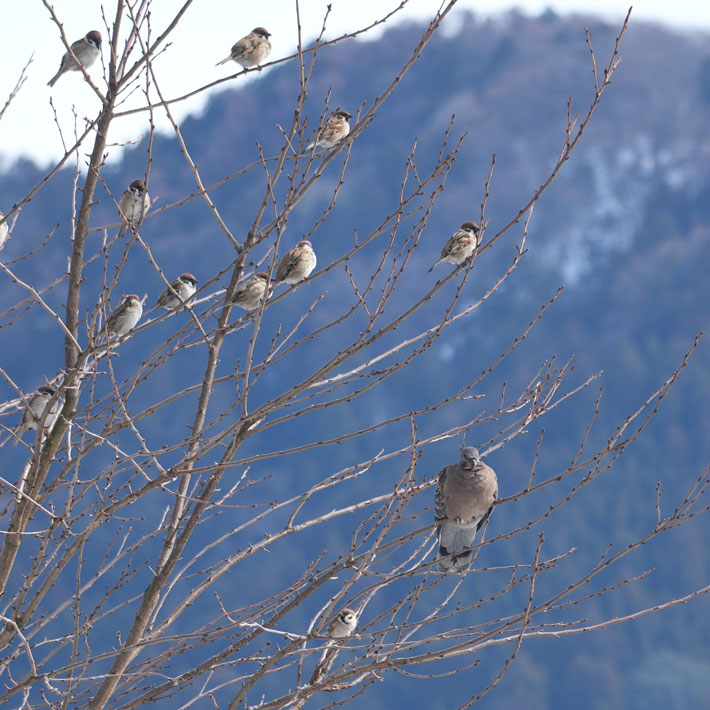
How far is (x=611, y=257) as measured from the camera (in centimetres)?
7662

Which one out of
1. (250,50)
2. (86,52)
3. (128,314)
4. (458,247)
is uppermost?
(86,52)

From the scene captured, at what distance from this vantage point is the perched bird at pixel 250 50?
735cm

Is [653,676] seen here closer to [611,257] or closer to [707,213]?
[611,257]

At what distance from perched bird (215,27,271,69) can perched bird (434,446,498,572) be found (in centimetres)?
355

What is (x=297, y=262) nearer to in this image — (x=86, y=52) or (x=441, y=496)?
Result: (x=441, y=496)

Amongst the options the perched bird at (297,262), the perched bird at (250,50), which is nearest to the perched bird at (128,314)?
the perched bird at (297,262)

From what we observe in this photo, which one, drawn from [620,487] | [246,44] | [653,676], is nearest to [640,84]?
[620,487]

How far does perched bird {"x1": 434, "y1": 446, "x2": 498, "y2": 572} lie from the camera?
18.0 ft

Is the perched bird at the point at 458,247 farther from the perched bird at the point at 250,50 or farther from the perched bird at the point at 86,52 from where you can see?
the perched bird at the point at 86,52

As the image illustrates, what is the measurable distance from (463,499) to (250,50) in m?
3.91

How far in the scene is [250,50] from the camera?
7.41 meters

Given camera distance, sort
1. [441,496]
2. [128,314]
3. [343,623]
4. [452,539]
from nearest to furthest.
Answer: [441,496] < [452,539] < [343,623] < [128,314]

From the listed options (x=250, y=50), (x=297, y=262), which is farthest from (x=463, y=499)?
(x=250, y=50)

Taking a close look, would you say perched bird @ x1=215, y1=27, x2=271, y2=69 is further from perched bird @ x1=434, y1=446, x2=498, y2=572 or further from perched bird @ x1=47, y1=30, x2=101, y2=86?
perched bird @ x1=434, y1=446, x2=498, y2=572
